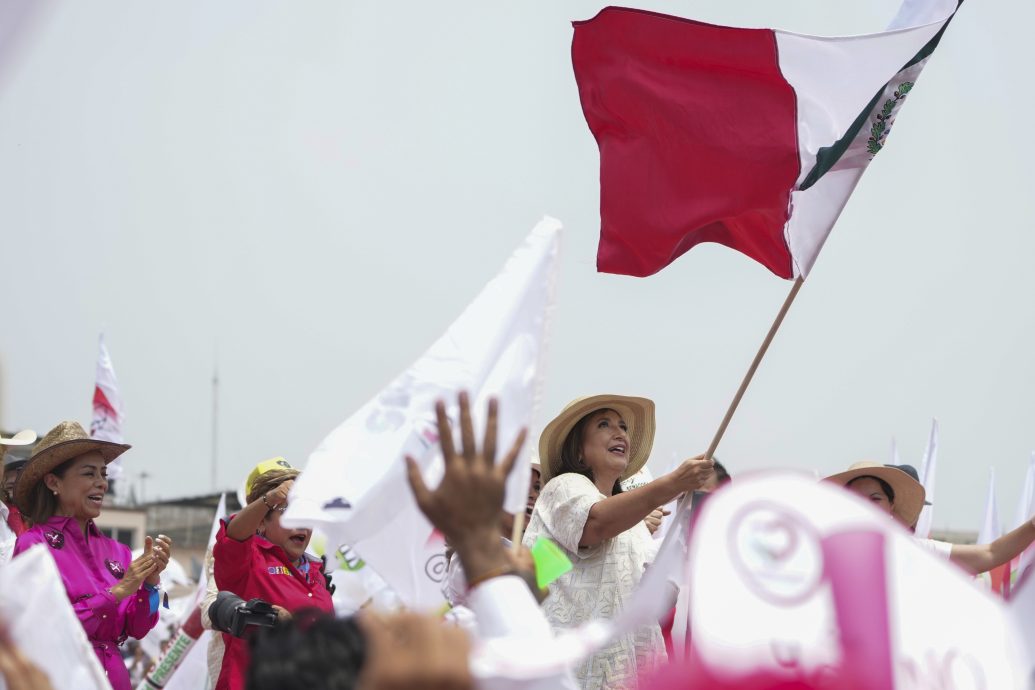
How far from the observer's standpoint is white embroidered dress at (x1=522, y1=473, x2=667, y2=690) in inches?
214

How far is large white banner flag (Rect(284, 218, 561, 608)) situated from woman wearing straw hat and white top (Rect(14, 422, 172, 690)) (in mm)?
2440

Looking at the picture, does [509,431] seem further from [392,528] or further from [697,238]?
[697,238]

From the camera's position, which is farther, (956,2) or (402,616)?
(956,2)

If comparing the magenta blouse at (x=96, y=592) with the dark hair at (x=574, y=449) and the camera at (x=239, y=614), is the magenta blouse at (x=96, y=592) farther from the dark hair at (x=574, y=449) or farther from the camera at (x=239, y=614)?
the dark hair at (x=574, y=449)

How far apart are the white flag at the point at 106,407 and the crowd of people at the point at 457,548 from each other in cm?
787

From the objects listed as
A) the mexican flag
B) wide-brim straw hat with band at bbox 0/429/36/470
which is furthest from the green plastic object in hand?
wide-brim straw hat with band at bbox 0/429/36/470

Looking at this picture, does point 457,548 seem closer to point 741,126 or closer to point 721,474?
point 741,126

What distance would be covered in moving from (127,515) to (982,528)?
148ft

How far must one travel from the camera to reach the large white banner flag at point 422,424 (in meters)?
3.85

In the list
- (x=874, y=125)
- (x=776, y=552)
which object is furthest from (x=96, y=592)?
(x=776, y=552)

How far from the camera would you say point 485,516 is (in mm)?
2812

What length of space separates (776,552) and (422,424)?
5.15 feet

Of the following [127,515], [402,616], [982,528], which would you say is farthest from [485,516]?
[127,515]

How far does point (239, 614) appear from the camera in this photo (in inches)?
239
